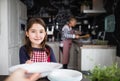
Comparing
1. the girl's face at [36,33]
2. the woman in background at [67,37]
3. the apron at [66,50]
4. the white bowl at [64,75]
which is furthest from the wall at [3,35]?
the white bowl at [64,75]

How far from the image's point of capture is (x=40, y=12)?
5871 millimetres

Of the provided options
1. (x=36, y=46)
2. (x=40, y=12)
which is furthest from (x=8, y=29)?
(x=40, y=12)

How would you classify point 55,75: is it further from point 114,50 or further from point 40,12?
point 40,12

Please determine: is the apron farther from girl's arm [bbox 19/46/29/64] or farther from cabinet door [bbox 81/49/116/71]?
girl's arm [bbox 19/46/29/64]

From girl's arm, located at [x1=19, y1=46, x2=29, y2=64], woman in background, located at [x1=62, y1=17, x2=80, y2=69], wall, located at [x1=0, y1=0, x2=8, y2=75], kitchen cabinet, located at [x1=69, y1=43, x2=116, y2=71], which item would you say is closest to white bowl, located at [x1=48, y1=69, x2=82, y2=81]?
girl's arm, located at [x1=19, y1=46, x2=29, y2=64]

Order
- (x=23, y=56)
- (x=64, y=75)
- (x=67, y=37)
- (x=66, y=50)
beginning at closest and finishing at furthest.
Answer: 1. (x=64, y=75)
2. (x=23, y=56)
3. (x=67, y=37)
4. (x=66, y=50)

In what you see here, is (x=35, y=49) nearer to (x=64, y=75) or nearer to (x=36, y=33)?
(x=36, y=33)

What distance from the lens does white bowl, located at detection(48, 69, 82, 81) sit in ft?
3.07

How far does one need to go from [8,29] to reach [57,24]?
2.57 metres

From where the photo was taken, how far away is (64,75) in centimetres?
101

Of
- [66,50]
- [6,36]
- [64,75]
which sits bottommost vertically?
[66,50]

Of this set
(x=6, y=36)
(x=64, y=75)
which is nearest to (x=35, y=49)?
(x=64, y=75)

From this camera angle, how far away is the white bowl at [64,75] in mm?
936

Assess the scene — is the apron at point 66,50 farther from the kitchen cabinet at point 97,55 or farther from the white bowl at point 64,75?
the white bowl at point 64,75
